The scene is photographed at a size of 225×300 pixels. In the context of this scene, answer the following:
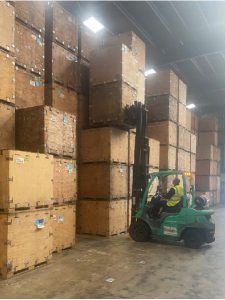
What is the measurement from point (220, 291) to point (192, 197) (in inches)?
129

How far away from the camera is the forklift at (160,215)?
746 cm

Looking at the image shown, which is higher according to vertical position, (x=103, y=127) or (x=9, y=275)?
(x=103, y=127)

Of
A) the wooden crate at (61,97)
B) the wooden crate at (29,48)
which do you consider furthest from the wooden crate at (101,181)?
the wooden crate at (29,48)

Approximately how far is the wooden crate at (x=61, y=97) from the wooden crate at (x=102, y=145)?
0.83m

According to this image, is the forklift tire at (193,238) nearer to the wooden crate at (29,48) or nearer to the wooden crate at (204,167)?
the wooden crate at (29,48)

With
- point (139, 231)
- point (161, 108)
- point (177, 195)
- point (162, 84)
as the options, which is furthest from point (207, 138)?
point (139, 231)

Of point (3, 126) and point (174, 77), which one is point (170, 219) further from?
point (174, 77)

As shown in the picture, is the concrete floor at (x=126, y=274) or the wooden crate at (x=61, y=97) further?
the wooden crate at (x=61, y=97)

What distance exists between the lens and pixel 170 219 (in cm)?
762

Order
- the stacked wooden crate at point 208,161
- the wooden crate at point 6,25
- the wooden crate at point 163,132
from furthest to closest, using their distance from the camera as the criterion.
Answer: the stacked wooden crate at point 208,161
the wooden crate at point 163,132
the wooden crate at point 6,25

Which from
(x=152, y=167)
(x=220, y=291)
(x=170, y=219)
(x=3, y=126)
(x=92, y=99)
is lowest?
(x=220, y=291)

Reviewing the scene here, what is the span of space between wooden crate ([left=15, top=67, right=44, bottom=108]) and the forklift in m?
2.37

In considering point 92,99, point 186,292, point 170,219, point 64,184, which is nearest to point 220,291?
point 186,292

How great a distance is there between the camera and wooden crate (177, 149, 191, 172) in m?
12.7
